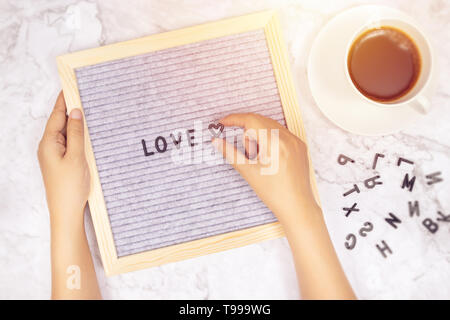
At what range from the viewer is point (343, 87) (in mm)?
609

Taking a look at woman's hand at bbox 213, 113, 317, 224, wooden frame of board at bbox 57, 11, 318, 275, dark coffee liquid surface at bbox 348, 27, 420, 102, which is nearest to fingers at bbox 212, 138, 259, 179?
woman's hand at bbox 213, 113, 317, 224

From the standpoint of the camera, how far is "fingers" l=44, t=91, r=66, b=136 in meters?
0.65

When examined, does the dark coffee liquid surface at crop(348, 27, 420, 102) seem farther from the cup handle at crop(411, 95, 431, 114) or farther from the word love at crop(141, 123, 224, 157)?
the word love at crop(141, 123, 224, 157)

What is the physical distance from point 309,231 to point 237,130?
0.22m

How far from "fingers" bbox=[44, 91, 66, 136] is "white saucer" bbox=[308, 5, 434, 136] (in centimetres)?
45

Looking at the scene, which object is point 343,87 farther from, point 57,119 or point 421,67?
point 57,119

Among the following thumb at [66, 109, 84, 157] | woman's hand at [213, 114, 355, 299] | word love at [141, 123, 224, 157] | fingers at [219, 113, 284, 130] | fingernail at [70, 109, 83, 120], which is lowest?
woman's hand at [213, 114, 355, 299]

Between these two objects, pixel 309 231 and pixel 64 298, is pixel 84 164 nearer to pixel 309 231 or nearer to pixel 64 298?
pixel 64 298

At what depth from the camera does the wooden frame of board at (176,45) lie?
65cm

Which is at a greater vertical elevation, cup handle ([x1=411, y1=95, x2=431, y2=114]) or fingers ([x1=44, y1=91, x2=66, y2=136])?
fingers ([x1=44, y1=91, x2=66, y2=136])

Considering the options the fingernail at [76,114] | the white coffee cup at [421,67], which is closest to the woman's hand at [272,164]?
the white coffee cup at [421,67]

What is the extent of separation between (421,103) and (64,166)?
23.7 inches
